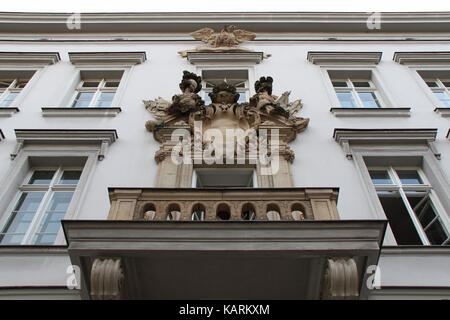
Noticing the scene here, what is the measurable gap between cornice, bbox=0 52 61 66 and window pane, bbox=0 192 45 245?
5089mm

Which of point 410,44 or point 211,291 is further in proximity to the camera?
point 410,44

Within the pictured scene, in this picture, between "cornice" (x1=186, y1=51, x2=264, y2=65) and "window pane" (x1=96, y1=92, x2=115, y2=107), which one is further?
"cornice" (x1=186, y1=51, x2=264, y2=65)

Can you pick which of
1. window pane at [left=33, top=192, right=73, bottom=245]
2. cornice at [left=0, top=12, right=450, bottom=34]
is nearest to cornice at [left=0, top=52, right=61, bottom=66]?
cornice at [left=0, top=12, right=450, bottom=34]

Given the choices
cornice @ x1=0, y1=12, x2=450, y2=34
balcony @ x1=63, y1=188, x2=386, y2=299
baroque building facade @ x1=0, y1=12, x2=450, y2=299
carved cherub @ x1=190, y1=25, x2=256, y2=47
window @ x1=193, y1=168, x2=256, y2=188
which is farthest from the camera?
cornice @ x1=0, y1=12, x2=450, y2=34

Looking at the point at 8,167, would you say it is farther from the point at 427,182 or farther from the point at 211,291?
the point at 427,182

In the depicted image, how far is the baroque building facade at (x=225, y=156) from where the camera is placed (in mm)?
4811

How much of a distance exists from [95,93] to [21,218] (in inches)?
167

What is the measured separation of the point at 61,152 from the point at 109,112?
1.49 m

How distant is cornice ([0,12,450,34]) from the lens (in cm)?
1286

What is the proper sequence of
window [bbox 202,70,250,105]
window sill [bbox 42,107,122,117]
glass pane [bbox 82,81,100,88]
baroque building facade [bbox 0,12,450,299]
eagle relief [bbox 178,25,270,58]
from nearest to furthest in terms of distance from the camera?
baroque building facade [bbox 0,12,450,299]
window sill [bbox 42,107,122,117]
glass pane [bbox 82,81,100,88]
window [bbox 202,70,250,105]
eagle relief [bbox 178,25,270,58]

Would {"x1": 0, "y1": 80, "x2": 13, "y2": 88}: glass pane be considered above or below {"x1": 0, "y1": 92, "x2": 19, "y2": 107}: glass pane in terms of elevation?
above

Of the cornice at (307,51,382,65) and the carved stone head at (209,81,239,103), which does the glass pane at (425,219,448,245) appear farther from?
the cornice at (307,51,382,65)

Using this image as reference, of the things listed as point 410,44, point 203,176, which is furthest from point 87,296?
point 410,44

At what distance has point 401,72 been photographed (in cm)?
1048
